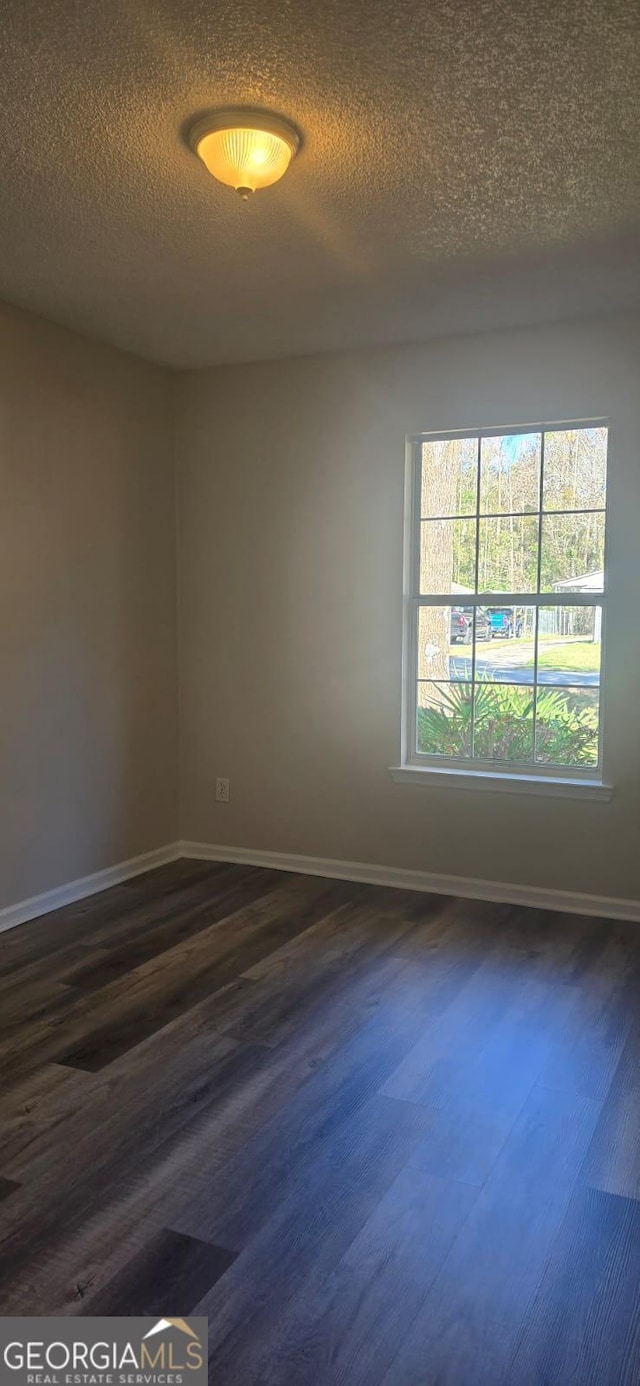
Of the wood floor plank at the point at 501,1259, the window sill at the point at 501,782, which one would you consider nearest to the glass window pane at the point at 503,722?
the window sill at the point at 501,782

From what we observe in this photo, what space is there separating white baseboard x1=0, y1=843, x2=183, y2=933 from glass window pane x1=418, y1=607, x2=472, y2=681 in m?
1.63

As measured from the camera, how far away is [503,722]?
4172 mm

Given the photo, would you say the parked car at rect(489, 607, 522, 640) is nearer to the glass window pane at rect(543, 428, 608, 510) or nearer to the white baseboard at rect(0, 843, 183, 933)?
the glass window pane at rect(543, 428, 608, 510)

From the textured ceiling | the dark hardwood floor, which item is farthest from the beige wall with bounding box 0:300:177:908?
the dark hardwood floor

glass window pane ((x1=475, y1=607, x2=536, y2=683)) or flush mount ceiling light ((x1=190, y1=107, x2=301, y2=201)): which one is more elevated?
flush mount ceiling light ((x1=190, y1=107, x2=301, y2=201))

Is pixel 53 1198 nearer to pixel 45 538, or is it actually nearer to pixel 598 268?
pixel 45 538

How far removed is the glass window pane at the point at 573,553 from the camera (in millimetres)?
3912

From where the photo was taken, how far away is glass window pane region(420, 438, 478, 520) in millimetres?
4156

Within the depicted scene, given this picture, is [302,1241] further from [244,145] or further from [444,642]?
[444,642]

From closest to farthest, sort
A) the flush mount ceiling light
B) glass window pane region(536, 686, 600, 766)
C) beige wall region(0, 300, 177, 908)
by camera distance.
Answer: the flush mount ceiling light → beige wall region(0, 300, 177, 908) → glass window pane region(536, 686, 600, 766)

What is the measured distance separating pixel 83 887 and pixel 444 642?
2.00 meters

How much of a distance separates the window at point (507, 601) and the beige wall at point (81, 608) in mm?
1309

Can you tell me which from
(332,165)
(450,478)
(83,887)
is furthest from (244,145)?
(83,887)

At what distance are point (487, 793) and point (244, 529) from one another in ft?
5.79
